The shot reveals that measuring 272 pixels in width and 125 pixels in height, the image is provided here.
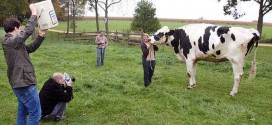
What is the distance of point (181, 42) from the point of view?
11.1 metres

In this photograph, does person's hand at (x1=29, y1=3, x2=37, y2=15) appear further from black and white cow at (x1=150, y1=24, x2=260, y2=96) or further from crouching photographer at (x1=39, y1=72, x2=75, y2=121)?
black and white cow at (x1=150, y1=24, x2=260, y2=96)

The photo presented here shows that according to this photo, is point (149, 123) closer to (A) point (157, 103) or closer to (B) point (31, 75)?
(A) point (157, 103)

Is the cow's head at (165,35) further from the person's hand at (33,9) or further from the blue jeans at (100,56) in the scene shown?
the person's hand at (33,9)

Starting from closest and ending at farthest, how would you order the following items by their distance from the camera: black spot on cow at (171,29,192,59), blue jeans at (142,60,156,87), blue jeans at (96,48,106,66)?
blue jeans at (142,60,156,87), black spot on cow at (171,29,192,59), blue jeans at (96,48,106,66)

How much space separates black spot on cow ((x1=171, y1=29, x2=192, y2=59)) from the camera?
10.8m

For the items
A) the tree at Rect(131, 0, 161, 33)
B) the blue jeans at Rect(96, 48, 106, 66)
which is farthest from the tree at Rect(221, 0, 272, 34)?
the blue jeans at Rect(96, 48, 106, 66)

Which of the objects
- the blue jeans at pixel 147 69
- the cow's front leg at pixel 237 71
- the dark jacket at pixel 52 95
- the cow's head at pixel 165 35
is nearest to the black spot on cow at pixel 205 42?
the cow's front leg at pixel 237 71

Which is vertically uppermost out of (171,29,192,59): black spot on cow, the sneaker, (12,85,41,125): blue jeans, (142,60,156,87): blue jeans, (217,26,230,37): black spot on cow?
(217,26,230,37): black spot on cow

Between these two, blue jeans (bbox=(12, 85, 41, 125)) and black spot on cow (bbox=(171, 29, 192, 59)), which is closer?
blue jeans (bbox=(12, 85, 41, 125))

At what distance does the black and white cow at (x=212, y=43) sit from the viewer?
31.8 ft

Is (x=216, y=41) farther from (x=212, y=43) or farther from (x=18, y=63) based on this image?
(x=18, y=63)

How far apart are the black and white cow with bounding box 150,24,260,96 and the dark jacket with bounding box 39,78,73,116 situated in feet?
16.1

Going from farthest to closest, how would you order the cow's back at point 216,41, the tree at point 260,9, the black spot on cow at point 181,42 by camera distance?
the tree at point 260,9, the black spot on cow at point 181,42, the cow's back at point 216,41

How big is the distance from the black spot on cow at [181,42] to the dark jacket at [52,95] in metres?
5.16
